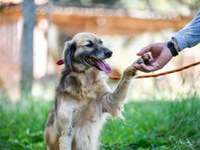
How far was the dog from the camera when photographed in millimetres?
5242

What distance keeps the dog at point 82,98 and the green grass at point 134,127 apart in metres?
0.27

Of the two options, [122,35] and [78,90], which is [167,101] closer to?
[78,90]

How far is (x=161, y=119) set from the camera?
7023mm

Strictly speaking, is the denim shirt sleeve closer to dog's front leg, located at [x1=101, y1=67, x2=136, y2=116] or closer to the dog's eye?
dog's front leg, located at [x1=101, y1=67, x2=136, y2=116]

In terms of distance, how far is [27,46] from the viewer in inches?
392

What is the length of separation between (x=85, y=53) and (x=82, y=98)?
402 millimetres

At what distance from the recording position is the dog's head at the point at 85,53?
5.19 meters

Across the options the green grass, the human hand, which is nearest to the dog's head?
the green grass

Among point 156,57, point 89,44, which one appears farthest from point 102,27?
point 156,57

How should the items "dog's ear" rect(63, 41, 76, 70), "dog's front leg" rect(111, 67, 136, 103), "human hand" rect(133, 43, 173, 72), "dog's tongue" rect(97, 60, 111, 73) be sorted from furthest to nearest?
"dog's ear" rect(63, 41, 76, 70) < "dog's tongue" rect(97, 60, 111, 73) < "dog's front leg" rect(111, 67, 136, 103) < "human hand" rect(133, 43, 173, 72)

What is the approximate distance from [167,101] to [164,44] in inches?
115

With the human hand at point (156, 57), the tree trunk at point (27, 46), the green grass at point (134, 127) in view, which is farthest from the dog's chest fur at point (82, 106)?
the tree trunk at point (27, 46)

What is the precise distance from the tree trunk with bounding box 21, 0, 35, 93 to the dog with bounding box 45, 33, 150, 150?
13.6ft

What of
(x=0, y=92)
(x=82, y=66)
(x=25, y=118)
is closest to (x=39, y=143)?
(x=25, y=118)
